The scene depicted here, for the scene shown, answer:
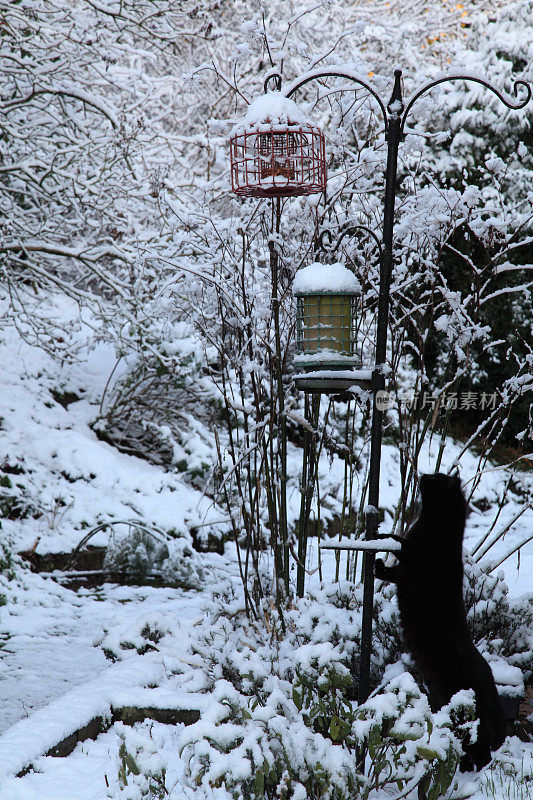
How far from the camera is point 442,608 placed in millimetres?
2643

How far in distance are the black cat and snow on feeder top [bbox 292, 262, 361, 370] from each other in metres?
0.58

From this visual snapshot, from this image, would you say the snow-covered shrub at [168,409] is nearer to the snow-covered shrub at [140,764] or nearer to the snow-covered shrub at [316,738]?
the snow-covered shrub at [316,738]

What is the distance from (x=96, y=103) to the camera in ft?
19.3

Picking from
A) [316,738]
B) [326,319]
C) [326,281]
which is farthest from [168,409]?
[316,738]

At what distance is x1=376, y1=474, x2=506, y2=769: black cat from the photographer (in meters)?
2.60

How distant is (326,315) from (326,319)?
0.11ft

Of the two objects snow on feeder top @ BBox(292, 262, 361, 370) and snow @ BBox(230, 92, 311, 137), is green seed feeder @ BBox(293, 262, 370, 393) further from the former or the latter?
snow @ BBox(230, 92, 311, 137)

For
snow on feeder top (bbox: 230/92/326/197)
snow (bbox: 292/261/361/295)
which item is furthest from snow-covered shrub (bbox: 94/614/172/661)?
snow on feeder top (bbox: 230/92/326/197)

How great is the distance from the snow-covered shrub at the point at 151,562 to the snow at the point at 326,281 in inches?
143

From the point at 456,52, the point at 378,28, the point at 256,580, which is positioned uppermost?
the point at 378,28

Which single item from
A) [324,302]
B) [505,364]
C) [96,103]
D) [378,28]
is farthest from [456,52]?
[324,302]

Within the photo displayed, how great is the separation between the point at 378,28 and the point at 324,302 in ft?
27.2

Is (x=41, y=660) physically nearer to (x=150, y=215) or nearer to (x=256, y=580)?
(x=256, y=580)

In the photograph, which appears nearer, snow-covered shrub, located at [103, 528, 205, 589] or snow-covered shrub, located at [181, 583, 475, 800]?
snow-covered shrub, located at [181, 583, 475, 800]
